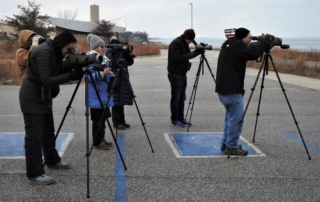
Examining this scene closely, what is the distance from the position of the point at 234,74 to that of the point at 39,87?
275 centimetres

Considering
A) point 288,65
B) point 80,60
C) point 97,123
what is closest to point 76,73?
point 80,60

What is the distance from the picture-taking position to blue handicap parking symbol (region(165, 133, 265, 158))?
578 centimetres

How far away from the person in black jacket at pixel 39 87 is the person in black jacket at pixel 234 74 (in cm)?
222

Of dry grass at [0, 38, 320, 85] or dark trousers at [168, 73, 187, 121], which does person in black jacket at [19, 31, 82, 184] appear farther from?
dry grass at [0, 38, 320, 85]

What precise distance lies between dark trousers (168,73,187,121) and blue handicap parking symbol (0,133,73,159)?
2.13 meters

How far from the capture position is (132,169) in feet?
16.7

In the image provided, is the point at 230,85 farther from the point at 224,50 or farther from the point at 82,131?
the point at 82,131

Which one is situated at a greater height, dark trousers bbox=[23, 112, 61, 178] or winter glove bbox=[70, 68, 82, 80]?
winter glove bbox=[70, 68, 82, 80]

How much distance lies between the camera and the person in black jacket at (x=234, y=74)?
5.25 m

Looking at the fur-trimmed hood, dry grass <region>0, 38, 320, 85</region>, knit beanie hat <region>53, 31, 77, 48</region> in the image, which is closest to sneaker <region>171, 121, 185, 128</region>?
the fur-trimmed hood

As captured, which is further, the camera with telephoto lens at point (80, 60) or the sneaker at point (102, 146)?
the sneaker at point (102, 146)

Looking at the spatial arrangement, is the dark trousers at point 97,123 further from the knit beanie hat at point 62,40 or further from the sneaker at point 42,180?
the knit beanie hat at point 62,40

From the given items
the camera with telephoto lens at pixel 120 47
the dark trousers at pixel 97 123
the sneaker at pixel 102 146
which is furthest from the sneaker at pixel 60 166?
the camera with telephoto lens at pixel 120 47

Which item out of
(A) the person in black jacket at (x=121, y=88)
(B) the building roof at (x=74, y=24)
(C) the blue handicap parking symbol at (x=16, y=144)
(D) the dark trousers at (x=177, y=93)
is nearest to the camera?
(C) the blue handicap parking symbol at (x=16, y=144)
